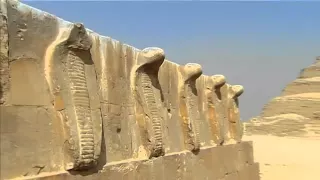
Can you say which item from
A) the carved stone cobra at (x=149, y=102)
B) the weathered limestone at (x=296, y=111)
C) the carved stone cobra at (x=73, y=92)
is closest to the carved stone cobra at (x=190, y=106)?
the carved stone cobra at (x=149, y=102)

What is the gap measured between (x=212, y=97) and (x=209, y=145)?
1081 mm

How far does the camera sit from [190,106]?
30.7ft

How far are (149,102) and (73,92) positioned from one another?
2.03 metres

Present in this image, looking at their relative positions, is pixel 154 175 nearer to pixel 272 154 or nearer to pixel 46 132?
pixel 46 132

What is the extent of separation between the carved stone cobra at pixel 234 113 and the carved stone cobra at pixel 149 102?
4.95m

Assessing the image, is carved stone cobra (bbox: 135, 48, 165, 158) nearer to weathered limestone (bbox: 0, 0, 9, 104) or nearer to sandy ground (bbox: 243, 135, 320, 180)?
weathered limestone (bbox: 0, 0, 9, 104)

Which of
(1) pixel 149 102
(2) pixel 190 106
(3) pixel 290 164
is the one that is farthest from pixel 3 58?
(3) pixel 290 164

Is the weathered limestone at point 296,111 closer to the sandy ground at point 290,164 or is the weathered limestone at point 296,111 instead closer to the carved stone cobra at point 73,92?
the sandy ground at point 290,164

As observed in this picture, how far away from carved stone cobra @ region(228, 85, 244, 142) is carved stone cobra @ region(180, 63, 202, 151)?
254 centimetres

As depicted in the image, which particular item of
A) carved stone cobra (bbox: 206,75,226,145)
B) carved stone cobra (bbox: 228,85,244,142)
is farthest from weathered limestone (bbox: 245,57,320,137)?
carved stone cobra (bbox: 206,75,226,145)

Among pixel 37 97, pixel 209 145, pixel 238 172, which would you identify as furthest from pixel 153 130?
pixel 238 172

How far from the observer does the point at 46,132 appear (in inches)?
192

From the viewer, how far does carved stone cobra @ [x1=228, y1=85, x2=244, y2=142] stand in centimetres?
1213

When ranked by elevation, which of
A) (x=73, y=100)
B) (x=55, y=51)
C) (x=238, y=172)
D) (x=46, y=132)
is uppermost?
(x=55, y=51)
